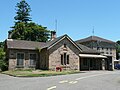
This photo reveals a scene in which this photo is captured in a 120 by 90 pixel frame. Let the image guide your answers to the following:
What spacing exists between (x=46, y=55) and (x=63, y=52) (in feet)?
9.33

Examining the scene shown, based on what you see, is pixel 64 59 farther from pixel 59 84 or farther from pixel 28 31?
pixel 28 31

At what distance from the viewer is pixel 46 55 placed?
3784 cm

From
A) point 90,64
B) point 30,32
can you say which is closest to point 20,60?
point 90,64

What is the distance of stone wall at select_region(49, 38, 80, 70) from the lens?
123 ft

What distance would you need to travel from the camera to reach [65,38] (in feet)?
129

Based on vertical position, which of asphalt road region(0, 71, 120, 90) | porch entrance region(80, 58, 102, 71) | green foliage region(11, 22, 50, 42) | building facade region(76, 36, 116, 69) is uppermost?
green foliage region(11, 22, 50, 42)

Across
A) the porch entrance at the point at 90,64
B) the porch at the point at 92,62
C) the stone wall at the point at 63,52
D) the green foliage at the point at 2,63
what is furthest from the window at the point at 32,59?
the porch entrance at the point at 90,64

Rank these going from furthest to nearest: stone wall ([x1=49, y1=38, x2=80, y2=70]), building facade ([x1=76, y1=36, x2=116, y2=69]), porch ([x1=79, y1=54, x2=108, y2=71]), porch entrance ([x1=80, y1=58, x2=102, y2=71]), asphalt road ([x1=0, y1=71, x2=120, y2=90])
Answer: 1. building facade ([x1=76, y1=36, x2=116, y2=69])
2. porch entrance ([x1=80, y1=58, x2=102, y2=71])
3. porch ([x1=79, y1=54, x2=108, y2=71])
4. stone wall ([x1=49, y1=38, x2=80, y2=70])
5. asphalt road ([x1=0, y1=71, x2=120, y2=90])

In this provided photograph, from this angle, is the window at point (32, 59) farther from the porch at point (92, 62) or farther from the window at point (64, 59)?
the porch at point (92, 62)

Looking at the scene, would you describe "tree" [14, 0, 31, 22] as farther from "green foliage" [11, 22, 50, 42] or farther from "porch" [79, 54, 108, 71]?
"porch" [79, 54, 108, 71]

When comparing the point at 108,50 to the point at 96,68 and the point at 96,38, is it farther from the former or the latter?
the point at 96,68

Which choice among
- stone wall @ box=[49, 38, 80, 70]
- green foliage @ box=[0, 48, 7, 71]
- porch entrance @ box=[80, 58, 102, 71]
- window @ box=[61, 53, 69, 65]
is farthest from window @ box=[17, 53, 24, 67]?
porch entrance @ box=[80, 58, 102, 71]

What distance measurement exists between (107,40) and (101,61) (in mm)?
35386

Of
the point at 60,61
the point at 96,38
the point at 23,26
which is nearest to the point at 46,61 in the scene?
the point at 60,61
